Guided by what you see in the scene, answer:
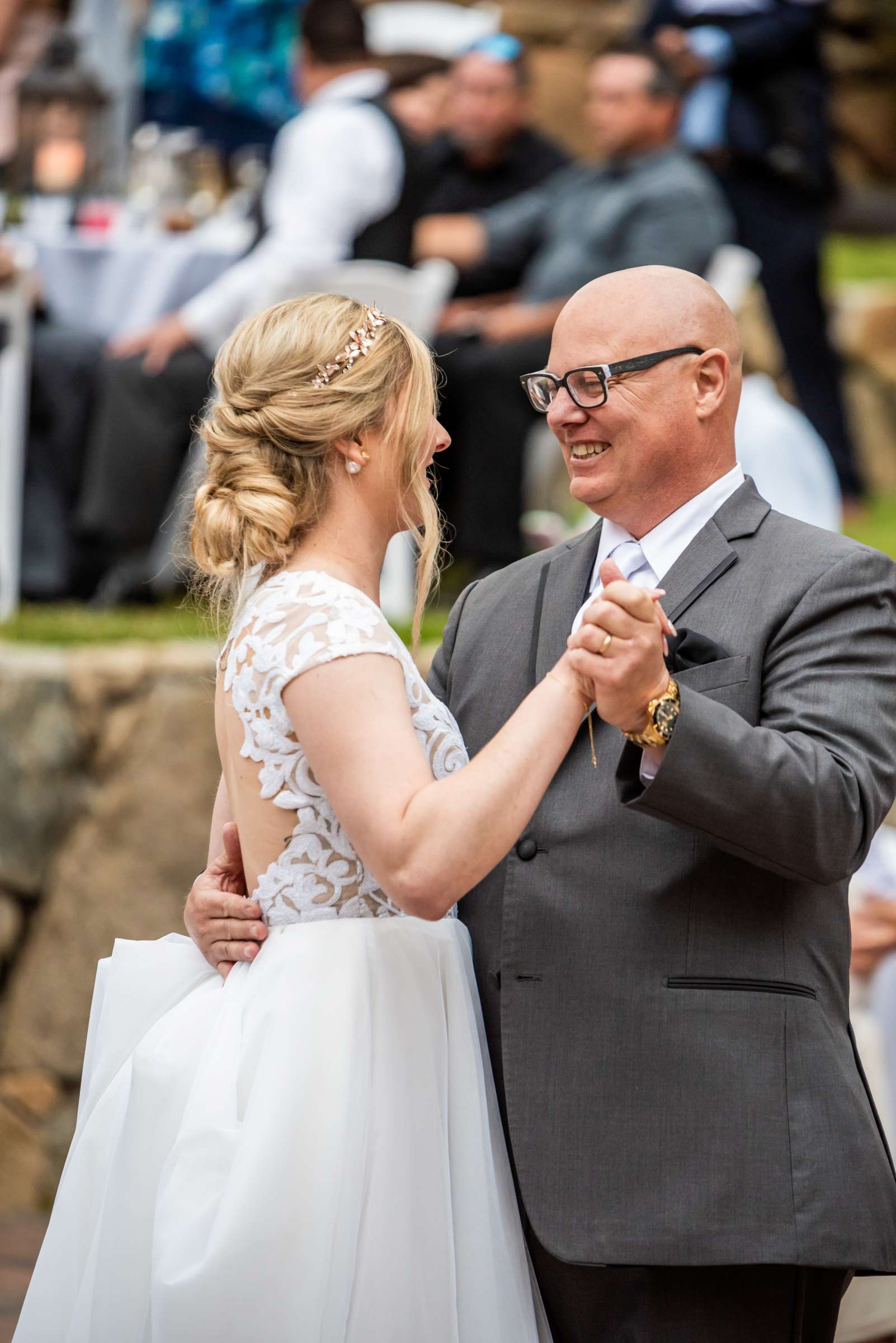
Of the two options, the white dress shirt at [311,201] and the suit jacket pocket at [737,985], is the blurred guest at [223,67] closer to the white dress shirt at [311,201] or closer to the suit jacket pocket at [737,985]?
the white dress shirt at [311,201]

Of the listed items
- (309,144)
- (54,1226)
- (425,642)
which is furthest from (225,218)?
(54,1226)

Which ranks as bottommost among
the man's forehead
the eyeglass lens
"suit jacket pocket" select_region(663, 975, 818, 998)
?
"suit jacket pocket" select_region(663, 975, 818, 998)

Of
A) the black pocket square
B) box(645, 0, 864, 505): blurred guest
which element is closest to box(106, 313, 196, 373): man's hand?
box(645, 0, 864, 505): blurred guest

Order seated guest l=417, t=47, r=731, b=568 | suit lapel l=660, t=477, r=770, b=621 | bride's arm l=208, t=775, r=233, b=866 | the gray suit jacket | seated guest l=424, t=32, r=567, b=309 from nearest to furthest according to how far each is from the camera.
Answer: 1. the gray suit jacket
2. suit lapel l=660, t=477, r=770, b=621
3. bride's arm l=208, t=775, r=233, b=866
4. seated guest l=417, t=47, r=731, b=568
5. seated guest l=424, t=32, r=567, b=309

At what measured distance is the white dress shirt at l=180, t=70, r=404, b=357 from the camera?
5797 mm

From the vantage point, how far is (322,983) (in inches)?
84.5

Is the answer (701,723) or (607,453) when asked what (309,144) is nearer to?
(607,453)

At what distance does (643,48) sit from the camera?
20.4ft

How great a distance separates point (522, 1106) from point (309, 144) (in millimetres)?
4372

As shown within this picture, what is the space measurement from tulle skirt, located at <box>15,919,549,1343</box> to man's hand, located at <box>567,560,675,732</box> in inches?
18.9

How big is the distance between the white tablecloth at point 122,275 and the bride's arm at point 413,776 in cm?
449

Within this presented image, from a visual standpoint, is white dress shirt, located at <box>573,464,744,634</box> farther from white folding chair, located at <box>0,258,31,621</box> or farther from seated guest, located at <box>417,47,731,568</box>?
white folding chair, located at <box>0,258,31,621</box>

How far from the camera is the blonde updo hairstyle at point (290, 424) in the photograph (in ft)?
7.18

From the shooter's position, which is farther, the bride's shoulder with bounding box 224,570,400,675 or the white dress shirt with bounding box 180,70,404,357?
the white dress shirt with bounding box 180,70,404,357
